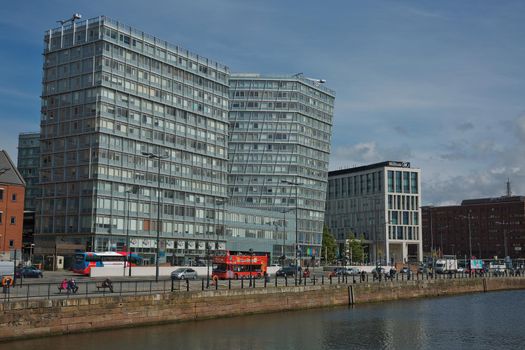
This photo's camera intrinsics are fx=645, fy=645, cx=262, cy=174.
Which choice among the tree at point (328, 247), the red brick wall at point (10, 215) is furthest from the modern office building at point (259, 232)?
the red brick wall at point (10, 215)

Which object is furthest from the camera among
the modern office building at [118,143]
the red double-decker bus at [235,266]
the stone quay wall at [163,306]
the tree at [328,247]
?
the tree at [328,247]

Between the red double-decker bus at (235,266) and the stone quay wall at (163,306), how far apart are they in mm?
18601

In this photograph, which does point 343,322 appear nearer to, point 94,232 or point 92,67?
point 94,232

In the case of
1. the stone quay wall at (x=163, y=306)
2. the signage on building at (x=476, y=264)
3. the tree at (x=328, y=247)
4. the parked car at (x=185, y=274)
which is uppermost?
the tree at (x=328, y=247)

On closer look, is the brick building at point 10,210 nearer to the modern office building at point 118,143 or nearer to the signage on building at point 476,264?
the modern office building at point 118,143

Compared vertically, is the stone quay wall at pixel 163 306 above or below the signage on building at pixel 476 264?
below

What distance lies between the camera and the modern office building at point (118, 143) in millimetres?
122188

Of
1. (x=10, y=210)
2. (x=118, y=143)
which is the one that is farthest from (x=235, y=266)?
(x=118, y=143)

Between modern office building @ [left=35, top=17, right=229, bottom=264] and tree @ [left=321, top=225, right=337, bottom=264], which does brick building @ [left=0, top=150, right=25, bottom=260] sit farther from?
tree @ [left=321, top=225, right=337, bottom=264]

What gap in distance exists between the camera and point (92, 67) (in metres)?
123

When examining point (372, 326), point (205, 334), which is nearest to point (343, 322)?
point (372, 326)

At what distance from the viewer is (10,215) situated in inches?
4257

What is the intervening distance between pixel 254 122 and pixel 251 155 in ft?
30.3

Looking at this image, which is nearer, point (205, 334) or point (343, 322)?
point (205, 334)
